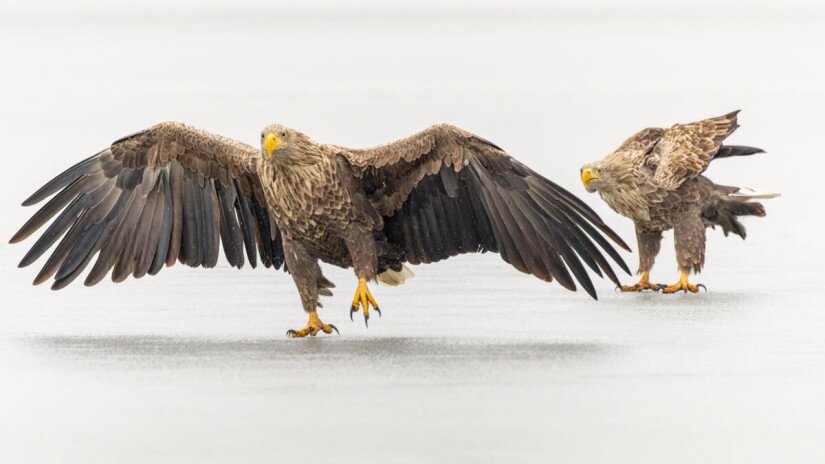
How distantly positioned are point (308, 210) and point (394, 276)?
44.8 inches

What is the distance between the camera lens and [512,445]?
5.24 meters

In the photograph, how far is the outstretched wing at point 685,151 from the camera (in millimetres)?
9703

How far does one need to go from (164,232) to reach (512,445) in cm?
361

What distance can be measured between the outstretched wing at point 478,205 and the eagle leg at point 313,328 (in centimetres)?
72

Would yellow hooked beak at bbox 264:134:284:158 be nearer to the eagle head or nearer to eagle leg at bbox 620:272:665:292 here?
the eagle head

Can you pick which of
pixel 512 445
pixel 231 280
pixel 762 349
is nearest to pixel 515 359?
pixel 762 349

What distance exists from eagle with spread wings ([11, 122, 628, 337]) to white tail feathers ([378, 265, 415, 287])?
29 millimetres

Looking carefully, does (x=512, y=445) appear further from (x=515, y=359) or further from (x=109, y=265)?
(x=109, y=265)

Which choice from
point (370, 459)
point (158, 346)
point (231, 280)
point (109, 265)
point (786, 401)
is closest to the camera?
point (370, 459)

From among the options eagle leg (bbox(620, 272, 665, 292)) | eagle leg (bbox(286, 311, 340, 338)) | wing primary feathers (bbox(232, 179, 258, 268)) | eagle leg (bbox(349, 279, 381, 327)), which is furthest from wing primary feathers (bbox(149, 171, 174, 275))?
eagle leg (bbox(620, 272, 665, 292))

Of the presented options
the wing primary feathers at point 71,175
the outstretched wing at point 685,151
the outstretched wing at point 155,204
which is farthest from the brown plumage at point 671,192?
the wing primary feathers at point 71,175

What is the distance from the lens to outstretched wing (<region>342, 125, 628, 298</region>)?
767 cm

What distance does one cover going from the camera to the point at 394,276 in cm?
881

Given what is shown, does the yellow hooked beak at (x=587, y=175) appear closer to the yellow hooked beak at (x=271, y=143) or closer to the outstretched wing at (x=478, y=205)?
the outstretched wing at (x=478, y=205)
